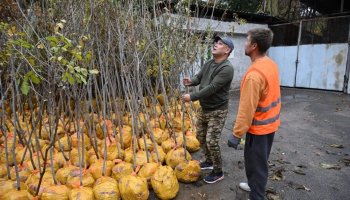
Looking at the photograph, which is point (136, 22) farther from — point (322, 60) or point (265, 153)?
point (322, 60)

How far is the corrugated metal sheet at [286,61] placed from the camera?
10516 millimetres

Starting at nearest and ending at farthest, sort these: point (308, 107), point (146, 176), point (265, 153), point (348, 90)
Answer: point (265, 153) → point (146, 176) → point (308, 107) → point (348, 90)

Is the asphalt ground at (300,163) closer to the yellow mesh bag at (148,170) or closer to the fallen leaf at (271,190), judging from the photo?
the fallen leaf at (271,190)

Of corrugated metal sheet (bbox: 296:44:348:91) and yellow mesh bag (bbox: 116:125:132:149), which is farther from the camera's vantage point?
corrugated metal sheet (bbox: 296:44:348:91)

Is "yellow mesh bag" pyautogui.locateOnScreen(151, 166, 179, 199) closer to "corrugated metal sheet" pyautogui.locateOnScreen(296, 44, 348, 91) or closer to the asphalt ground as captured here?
the asphalt ground

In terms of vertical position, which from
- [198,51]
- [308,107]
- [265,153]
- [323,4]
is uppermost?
[323,4]

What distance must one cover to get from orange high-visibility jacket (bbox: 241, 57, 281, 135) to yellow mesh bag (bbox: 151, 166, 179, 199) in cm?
101

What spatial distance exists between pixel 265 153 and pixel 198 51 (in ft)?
11.3

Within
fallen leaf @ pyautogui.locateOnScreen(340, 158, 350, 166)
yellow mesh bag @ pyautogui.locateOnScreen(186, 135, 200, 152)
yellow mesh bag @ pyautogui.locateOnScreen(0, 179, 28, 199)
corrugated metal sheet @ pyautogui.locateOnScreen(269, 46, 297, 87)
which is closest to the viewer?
yellow mesh bag @ pyautogui.locateOnScreen(0, 179, 28, 199)

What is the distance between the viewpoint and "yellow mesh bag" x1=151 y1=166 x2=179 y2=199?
9.20ft

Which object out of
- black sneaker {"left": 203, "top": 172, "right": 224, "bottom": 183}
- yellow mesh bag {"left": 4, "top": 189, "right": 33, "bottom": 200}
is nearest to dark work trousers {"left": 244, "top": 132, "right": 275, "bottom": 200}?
black sneaker {"left": 203, "top": 172, "right": 224, "bottom": 183}

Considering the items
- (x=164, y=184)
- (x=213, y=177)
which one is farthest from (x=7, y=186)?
(x=213, y=177)

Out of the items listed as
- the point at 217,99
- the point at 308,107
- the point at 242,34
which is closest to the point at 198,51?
the point at 217,99

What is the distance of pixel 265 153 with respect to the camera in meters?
2.40
